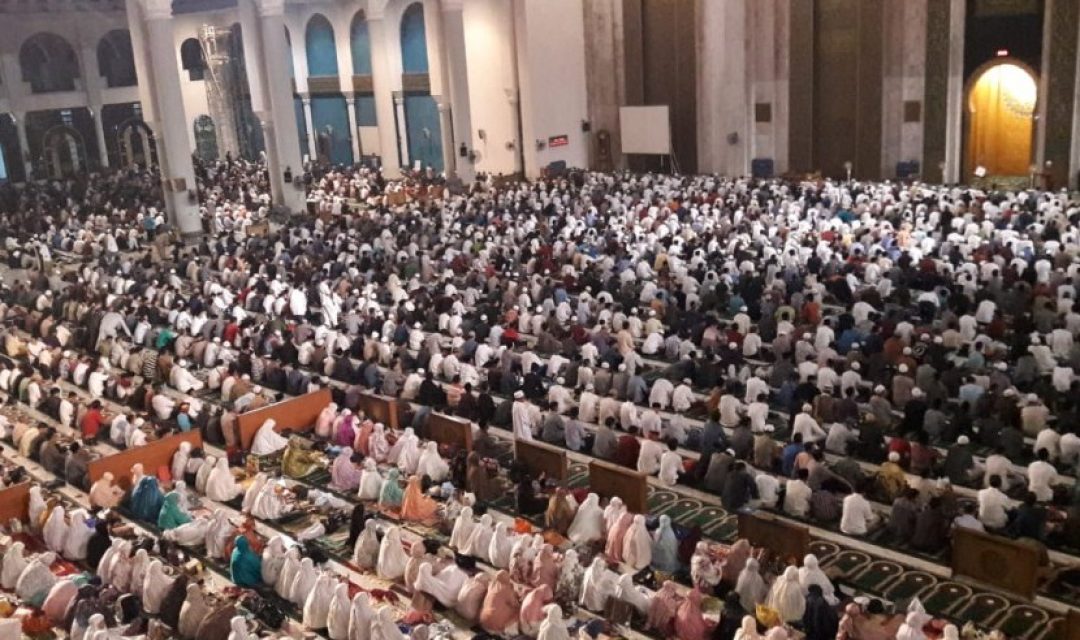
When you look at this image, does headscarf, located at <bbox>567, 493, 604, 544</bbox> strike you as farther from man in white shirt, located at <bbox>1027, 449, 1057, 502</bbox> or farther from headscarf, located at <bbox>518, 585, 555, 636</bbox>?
man in white shirt, located at <bbox>1027, 449, 1057, 502</bbox>

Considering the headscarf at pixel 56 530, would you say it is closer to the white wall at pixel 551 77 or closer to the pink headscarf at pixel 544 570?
the pink headscarf at pixel 544 570

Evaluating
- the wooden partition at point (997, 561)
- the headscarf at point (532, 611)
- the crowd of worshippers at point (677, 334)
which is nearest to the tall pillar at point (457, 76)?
the crowd of worshippers at point (677, 334)

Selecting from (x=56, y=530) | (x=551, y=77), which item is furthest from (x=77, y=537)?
(x=551, y=77)

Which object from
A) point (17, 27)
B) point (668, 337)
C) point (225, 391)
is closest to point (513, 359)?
point (668, 337)

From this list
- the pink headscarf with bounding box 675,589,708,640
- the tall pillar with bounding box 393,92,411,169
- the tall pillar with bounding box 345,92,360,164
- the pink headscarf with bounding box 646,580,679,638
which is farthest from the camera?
the tall pillar with bounding box 345,92,360,164

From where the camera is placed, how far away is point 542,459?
35.1ft

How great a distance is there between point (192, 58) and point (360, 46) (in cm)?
785

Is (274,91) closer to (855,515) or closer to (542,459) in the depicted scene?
(542,459)

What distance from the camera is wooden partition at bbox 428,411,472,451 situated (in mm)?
11383

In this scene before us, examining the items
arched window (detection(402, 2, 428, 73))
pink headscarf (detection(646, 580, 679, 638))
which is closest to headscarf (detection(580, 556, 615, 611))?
pink headscarf (detection(646, 580, 679, 638))

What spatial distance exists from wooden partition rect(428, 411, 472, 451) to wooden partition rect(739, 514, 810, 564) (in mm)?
3571

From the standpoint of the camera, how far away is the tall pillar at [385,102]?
102 ft

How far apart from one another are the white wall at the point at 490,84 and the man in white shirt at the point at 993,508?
22.5 meters

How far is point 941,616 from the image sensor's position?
312 inches
